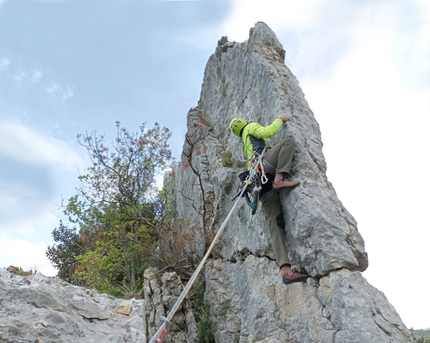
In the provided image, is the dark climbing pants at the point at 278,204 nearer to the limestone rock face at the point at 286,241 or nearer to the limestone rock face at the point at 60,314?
the limestone rock face at the point at 286,241

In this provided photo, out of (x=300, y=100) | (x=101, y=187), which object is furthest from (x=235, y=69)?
(x=101, y=187)

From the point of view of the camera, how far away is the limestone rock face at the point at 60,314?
6.66 m

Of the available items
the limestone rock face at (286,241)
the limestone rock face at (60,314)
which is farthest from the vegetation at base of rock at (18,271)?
the limestone rock face at (286,241)

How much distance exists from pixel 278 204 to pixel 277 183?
1.41 feet

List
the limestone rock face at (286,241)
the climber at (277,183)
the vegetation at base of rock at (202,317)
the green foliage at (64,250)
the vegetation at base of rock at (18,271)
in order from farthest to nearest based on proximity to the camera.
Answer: the green foliage at (64,250), the vegetation at base of rock at (18,271), the vegetation at base of rock at (202,317), the climber at (277,183), the limestone rock face at (286,241)

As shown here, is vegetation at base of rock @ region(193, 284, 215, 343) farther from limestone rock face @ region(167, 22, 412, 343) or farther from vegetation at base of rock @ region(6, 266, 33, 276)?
vegetation at base of rock @ region(6, 266, 33, 276)

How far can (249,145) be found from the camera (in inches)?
295

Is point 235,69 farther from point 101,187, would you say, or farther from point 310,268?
point 310,268

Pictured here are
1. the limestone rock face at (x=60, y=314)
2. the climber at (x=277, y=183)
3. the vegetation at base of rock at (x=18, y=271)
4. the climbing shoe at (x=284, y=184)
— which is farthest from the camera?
the vegetation at base of rock at (x=18, y=271)

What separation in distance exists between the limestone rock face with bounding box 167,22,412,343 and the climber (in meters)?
0.15

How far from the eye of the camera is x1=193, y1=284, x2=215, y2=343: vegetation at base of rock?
802 cm

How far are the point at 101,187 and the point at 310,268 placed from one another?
9.14m

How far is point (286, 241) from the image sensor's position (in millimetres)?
6625

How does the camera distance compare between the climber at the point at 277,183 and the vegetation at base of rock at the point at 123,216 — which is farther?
the vegetation at base of rock at the point at 123,216
